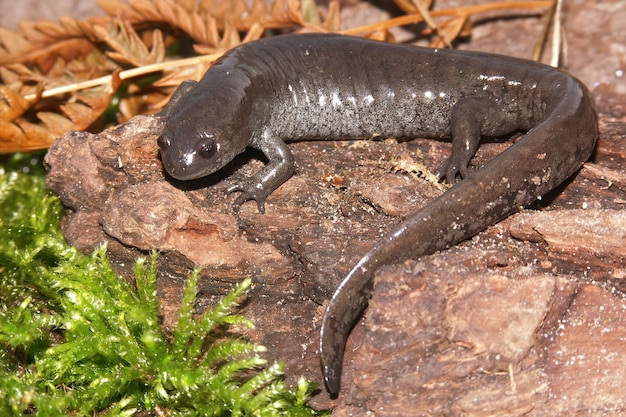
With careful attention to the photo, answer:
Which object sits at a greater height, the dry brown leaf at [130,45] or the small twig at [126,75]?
the dry brown leaf at [130,45]

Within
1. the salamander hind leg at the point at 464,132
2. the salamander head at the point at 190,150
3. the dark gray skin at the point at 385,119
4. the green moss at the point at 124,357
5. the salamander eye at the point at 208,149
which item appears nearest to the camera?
the green moss at the point at 124,357

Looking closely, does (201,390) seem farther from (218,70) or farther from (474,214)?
(218,70)

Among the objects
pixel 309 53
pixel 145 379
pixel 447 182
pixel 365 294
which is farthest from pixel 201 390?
pixel 309 53

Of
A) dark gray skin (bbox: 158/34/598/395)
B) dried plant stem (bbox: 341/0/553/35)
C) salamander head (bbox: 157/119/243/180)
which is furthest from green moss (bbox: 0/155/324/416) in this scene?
dried plant stem (bbox: 341/0/553/35)

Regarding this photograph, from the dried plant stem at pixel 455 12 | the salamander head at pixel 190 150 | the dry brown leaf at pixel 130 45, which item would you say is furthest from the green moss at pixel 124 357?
the dried plant stem at pixel 455 12

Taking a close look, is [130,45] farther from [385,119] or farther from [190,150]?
[385,119]

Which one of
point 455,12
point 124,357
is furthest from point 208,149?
point 455,12

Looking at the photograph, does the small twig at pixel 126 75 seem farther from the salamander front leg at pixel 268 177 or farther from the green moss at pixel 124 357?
the green moss at pixel 124 357
